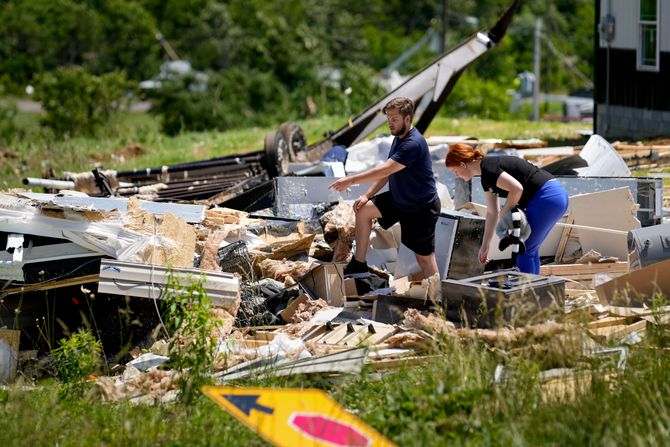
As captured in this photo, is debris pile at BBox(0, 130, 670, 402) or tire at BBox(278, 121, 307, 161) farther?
tire at BBox(278, 121, 307, 161)

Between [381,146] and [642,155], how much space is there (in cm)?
376

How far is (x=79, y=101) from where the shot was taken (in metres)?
31.7

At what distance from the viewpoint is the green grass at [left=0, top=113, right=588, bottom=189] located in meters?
18.5

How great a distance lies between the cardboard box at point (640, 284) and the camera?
7.74 metres

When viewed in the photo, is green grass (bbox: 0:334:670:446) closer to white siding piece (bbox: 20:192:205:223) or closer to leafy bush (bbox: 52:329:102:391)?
leafy bush (bbox: 52:329:102:391)

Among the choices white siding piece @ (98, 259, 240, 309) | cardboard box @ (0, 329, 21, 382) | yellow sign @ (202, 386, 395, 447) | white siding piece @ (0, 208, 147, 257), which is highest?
white siding piece @ (0, 208, 147, 257)

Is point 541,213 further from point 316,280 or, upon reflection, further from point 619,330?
point 316,280

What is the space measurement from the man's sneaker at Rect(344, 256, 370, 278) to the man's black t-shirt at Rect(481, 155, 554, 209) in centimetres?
167

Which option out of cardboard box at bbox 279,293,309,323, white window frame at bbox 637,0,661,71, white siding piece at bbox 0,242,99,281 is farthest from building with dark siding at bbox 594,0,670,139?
white siding piece at bbox 0,242,99,281

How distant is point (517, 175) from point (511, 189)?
283mm

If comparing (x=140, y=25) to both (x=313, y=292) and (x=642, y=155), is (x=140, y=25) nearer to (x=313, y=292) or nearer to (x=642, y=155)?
(x=642, y=155)

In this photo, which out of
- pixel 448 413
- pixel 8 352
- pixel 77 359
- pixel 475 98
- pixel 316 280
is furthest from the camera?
pixel 475 98

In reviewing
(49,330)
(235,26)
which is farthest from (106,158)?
(235,26)

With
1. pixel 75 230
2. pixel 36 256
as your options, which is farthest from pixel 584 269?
pixel 36 256
